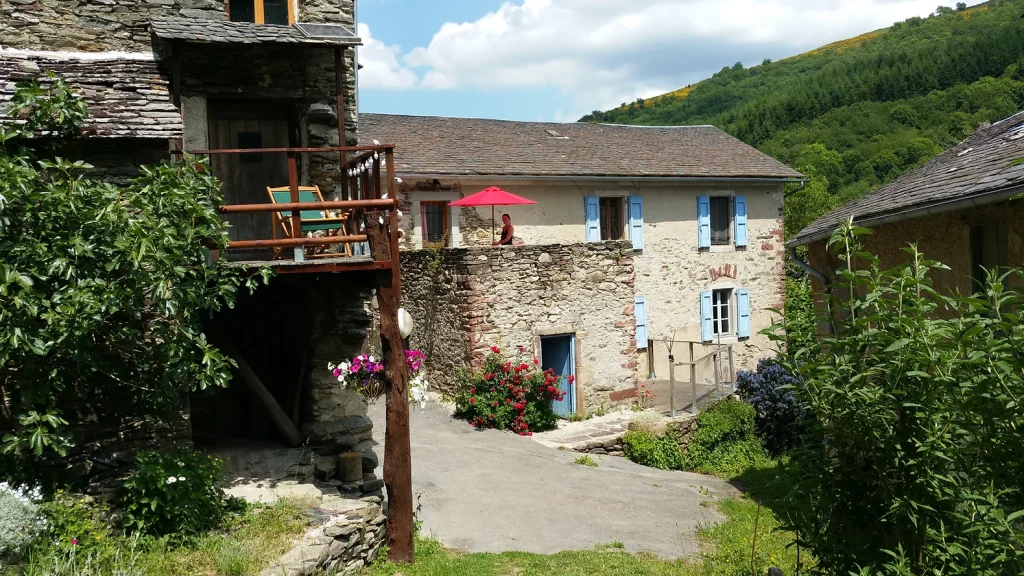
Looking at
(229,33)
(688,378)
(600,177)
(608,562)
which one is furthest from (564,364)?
(229,33)

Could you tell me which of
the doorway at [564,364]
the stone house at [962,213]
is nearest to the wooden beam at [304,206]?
the stone house at [962,213]

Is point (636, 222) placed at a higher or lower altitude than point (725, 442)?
higher

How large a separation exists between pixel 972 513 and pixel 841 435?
76 centimetres

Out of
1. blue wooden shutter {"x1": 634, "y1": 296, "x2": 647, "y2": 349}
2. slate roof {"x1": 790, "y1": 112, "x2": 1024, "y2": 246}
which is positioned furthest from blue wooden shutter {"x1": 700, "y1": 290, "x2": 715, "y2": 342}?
slate roof {"x1": 790, "y1": 112, "x2": 1024, "y2": 246}

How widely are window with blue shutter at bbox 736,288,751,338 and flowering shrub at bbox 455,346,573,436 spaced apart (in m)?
7.96

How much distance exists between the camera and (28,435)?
242 inches

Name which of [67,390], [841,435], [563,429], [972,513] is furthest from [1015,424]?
[563,429]

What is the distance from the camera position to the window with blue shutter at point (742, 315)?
2047 centimetres

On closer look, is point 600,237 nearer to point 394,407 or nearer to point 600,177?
point 600,177

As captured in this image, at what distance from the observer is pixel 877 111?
38750 millimetres

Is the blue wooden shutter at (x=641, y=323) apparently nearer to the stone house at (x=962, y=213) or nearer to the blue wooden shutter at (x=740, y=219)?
the blue wooden shutter at (x=740, y=219)

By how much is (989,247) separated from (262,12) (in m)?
8.12

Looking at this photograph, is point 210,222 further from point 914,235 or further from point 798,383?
point 914,235

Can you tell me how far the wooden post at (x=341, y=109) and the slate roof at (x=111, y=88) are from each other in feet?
5.53
